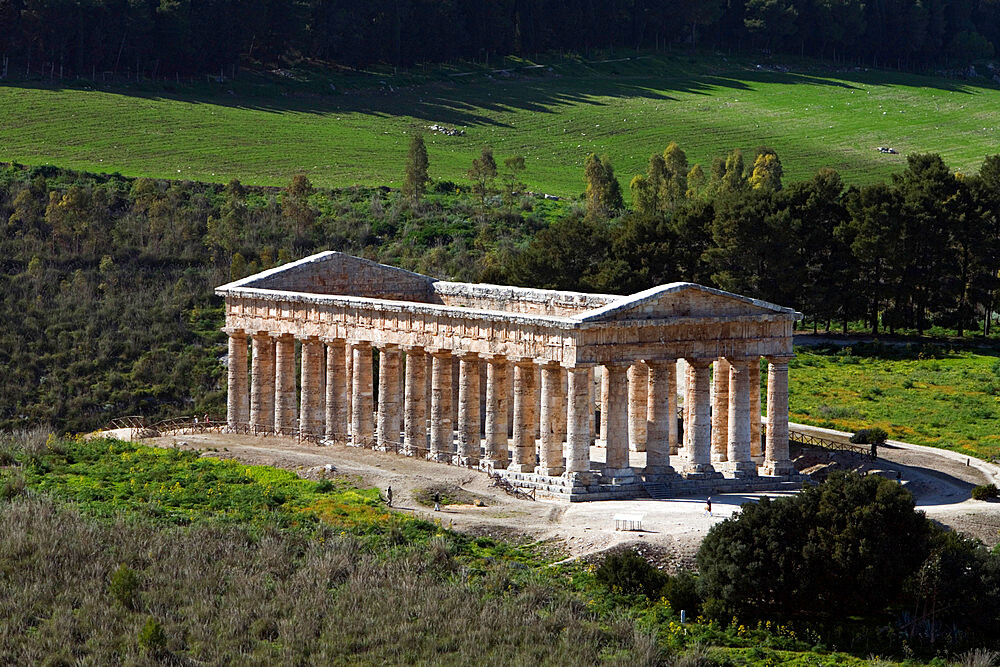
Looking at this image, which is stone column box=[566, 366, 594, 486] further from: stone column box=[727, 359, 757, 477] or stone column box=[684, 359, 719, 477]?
stone column box=[727, 359, 757, 477]

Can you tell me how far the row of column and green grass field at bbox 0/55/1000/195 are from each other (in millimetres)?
53912

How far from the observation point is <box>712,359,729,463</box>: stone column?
235ft

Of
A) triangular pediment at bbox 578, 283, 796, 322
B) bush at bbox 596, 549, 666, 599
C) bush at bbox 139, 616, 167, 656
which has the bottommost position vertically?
bush at bbox 139, 616, 167, 656

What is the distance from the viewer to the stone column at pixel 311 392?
79.4 metres

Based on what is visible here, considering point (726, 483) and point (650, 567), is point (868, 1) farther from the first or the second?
point (650, 567)

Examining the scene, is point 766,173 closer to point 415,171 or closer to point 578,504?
point 415,171

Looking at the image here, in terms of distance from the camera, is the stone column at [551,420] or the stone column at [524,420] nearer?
the stone column at [551,420]

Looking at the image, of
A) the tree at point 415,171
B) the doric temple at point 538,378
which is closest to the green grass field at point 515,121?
the tree at point 415,171

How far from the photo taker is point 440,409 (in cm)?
7412

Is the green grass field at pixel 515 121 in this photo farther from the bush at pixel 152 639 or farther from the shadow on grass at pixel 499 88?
the bush at pixel 152 639

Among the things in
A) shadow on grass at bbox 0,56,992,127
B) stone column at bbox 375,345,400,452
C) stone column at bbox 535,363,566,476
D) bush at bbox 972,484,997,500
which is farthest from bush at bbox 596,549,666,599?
shadow on grass at bbox 0,56,992,127

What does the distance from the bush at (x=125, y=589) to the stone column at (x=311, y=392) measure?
2526cm

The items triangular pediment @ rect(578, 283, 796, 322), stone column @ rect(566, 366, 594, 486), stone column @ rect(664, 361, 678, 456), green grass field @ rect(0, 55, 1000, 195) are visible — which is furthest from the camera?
green grass field @ rect(0, 55, 1000, 195)

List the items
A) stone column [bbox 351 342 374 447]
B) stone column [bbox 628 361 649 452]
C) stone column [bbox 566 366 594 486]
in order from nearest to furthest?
stone column [bbox 566 366 594 486] → stone column [bbox 628 361 649 452] → stone column [bbox 351 342 374 447]
